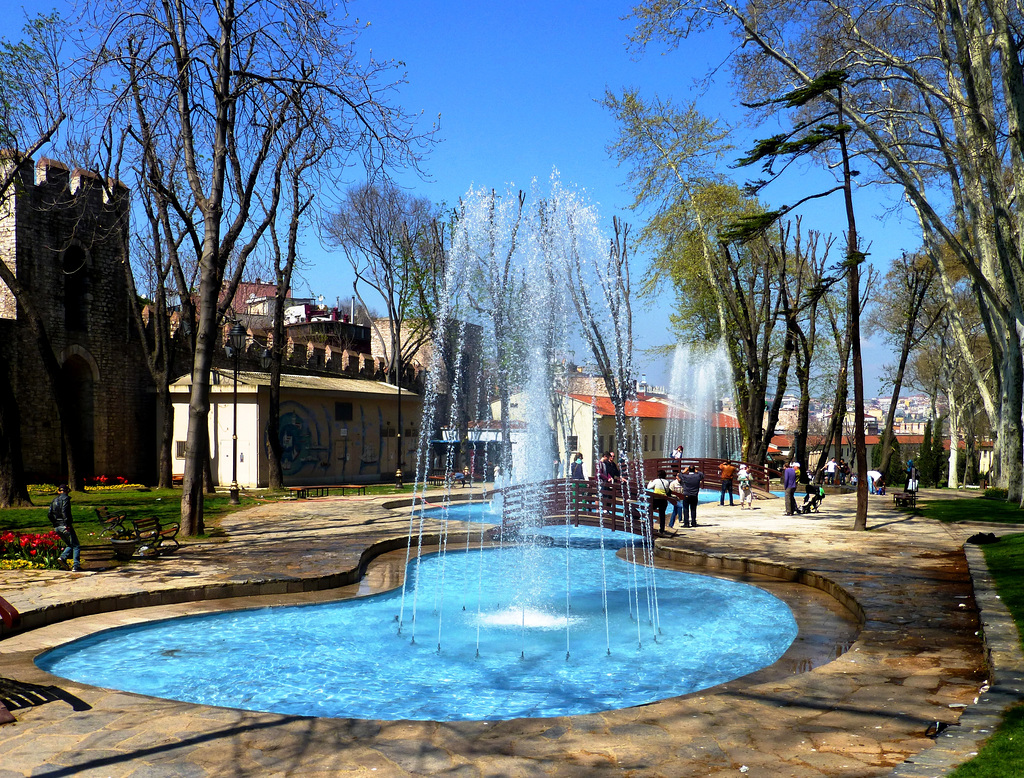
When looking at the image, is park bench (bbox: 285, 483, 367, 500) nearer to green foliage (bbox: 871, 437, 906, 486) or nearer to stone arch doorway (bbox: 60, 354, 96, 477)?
stone arch doorway (bbox: 60, 354, 96, 477)

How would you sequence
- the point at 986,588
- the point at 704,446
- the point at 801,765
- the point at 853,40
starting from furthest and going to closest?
the point at 704,446, the point at 853,40, the point at 986,588, the point at 801,765

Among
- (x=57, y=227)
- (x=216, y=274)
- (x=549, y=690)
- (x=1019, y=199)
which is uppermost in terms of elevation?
(x=57, y=227)

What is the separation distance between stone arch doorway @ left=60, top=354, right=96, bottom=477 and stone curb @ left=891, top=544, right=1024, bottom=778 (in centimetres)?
2479

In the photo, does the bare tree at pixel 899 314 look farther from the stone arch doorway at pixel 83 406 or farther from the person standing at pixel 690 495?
the stone arch doorway at pixel 83 406

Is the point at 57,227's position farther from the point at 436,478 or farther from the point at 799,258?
the point at 799,258

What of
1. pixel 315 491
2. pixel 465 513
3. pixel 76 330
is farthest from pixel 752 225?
pixel 76 330

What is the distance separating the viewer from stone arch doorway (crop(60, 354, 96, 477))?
25438 millimetres

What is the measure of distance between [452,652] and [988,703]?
15.8 ft

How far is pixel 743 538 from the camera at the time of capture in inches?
590

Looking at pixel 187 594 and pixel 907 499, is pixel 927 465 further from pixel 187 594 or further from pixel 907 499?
pixel 187 594

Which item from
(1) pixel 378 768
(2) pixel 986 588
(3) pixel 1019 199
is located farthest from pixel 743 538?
(1) pixel 378 768

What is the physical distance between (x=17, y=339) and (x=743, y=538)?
20.3 meters

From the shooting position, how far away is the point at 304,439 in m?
28.3

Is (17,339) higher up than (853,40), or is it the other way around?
(853,40)
